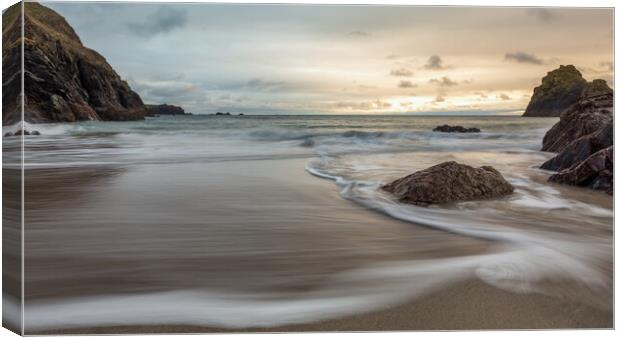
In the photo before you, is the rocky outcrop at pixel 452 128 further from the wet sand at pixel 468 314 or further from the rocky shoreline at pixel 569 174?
the wet sand at pixel 468 314

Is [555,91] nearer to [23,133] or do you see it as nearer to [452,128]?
[452,128]

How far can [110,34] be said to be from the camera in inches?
135

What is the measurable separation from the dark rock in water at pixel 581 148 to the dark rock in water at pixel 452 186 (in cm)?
Answer: 68

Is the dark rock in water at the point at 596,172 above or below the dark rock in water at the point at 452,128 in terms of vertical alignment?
below

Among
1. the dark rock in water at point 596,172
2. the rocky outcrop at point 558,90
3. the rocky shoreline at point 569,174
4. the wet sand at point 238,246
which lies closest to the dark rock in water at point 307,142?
the wet sand at point 238,246

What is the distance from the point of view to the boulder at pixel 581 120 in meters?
3.89

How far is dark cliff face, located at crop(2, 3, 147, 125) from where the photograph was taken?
3.04 m

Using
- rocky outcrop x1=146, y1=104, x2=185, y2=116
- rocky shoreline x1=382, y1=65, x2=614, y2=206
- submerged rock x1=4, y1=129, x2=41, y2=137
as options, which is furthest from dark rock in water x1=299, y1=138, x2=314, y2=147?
submerged rock x1=4, y1=129, x2=41, y2=137

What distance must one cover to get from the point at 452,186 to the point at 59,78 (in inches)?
102

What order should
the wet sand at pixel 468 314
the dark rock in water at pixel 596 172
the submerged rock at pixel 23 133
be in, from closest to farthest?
the wet sand at pixel 468 314
the submerged rock at pixel 23 133
the dark rock in water at pixel 596 172

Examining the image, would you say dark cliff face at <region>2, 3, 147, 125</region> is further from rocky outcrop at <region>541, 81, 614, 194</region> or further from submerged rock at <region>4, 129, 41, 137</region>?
rocky outcrop at <region>541, 81, 614, 194</region>

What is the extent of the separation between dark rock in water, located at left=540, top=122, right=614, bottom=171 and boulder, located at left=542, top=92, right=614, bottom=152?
0.11 ft

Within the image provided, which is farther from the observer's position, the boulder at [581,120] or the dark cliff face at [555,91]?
the boulder at [581,120]

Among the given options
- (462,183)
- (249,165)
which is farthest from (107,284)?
(462,183)
